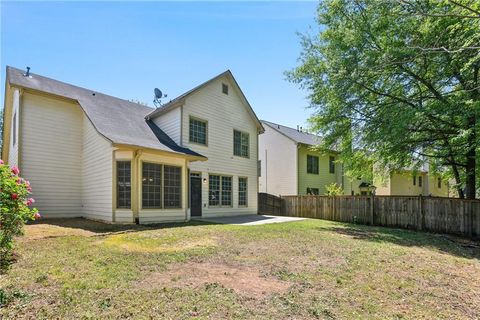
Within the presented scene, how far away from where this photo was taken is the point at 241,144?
1750 cm

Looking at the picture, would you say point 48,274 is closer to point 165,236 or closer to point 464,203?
point 165,236

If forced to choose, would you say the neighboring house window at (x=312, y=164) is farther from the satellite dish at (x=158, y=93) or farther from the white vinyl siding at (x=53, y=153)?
A: the white vinyl siding at (x=53, y=153)

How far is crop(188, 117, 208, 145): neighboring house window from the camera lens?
48.8ft

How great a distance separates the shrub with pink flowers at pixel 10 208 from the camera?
5.14 meters

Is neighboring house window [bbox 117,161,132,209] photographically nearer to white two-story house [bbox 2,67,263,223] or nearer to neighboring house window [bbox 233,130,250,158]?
white two-story house [bbox 2,67,263,223]

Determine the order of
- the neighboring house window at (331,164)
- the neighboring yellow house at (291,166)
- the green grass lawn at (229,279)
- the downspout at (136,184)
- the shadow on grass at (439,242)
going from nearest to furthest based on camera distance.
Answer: the green grass lawn at (229,279)
the shadow on grass at (439,242)
the downspout at (136,184)
the neighboring yellow house at (291,166)
the neighboring house window at (331,164)

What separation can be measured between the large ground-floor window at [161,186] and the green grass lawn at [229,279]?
2.94 metres

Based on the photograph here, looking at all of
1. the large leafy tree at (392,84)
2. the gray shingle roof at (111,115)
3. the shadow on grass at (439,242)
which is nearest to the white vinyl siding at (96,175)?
the gray shingle roof at (111,115)

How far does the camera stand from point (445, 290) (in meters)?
5.20

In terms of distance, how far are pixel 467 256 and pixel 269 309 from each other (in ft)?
24.9

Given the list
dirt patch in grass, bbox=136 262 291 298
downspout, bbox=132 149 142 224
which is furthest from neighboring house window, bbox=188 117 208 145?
dirt patch in grass, bbox=136 262 291 298

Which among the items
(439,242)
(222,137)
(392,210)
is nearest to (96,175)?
(222,137)

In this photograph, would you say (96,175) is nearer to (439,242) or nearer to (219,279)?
(219,279)

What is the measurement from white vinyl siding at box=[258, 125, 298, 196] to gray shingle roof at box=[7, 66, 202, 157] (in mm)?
10028
